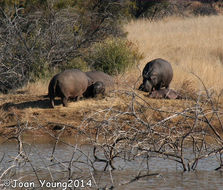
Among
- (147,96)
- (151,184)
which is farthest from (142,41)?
(151,184)

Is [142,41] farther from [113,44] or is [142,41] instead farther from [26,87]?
[26,87]

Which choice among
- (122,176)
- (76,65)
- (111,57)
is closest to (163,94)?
(111,57)

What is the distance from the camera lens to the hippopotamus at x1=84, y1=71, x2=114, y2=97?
14.0 m

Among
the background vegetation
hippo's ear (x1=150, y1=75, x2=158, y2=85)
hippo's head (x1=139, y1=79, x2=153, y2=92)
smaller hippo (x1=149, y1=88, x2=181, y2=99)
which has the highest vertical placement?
the background vegetation

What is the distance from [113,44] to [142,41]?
19.0 feet

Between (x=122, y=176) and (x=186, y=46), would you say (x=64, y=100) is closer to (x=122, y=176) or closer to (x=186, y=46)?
(x=122, y=176)

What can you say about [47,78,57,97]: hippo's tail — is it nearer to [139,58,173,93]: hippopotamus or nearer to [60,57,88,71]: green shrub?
[139,58,173,93]: hippopotamus

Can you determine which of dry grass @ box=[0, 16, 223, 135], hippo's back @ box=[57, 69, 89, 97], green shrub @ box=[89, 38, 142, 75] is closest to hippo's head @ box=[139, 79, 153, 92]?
dry grass @ box=[0, 16, 223, 135]

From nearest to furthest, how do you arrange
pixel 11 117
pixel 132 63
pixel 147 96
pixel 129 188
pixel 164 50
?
pixel 129 188, pixel 11 117, pixel 147 96, pixel 132 63, pixel 164 50

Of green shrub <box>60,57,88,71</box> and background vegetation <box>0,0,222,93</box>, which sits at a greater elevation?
background vegetation <box>0,0,222,93</box>

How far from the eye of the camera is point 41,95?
14711 mm

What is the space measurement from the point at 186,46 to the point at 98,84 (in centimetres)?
975

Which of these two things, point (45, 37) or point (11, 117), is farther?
point (45, 37)

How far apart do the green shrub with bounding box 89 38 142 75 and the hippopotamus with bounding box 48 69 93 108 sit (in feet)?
11.1
